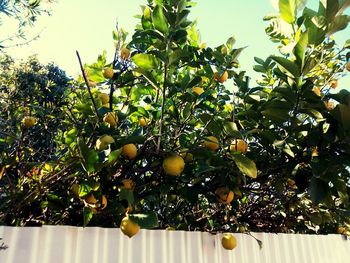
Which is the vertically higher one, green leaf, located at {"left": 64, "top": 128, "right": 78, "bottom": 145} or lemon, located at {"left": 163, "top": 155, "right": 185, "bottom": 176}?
green leaf, located at {"left": 64, "top": 128, "right": 78, "bottom": 145}

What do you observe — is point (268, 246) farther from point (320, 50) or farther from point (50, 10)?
point (50, 10)

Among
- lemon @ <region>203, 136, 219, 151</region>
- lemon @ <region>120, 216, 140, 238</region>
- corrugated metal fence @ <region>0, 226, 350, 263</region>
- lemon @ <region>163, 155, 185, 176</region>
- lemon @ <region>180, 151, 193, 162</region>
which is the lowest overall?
corrugated metal fence @ <region>0, 226, 350, 263</region>

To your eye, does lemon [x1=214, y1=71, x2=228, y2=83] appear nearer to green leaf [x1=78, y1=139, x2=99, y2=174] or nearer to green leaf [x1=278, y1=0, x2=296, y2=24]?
green leaf [x1=278, y1=0, x2=296, y2=24]

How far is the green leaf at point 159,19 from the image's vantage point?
1.82 meters

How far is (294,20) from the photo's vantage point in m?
2.14

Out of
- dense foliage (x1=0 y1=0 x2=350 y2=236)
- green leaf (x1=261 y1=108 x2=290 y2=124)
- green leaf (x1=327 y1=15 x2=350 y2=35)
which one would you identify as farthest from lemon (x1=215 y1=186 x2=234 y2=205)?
green leaf (x1=327 y1=15 x2=350 y2=35)

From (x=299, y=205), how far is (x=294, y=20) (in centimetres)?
180

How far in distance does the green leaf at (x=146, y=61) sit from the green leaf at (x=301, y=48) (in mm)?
777

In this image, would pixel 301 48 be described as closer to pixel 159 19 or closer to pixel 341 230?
pixel 159 19

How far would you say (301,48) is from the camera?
71.2 inches

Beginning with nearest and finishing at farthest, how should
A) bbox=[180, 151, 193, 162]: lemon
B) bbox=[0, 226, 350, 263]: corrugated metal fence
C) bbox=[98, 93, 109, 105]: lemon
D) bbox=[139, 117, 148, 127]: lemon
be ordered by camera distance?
bbox=[0, 226, 350, 263]: corrugated metal fence < bbox=[180, 151, 193, 162]: lemon < bbox=[98, 93, 109, 105]: lemon < bbox=[139, 117, 148, 127]: lemon

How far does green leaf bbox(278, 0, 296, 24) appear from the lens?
2046mm

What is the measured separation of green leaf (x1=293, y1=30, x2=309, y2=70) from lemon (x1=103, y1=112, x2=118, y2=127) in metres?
1.09

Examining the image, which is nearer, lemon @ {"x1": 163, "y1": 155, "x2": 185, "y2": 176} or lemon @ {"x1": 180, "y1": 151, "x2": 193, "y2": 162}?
lemon @ {"x1": 163, "y1": 155, "x2": 185, "y2": 176}
